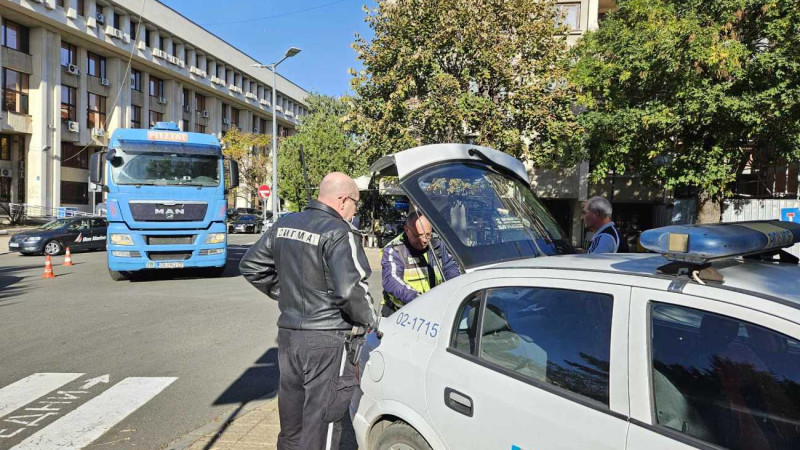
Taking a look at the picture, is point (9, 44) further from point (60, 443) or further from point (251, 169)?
point (60, 443)

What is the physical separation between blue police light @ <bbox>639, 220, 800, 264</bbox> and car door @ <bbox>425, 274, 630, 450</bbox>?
0.22m

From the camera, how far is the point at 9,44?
31.5m

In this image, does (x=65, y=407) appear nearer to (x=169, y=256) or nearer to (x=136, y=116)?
(x=169, y=256)

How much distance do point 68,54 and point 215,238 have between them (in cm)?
3274

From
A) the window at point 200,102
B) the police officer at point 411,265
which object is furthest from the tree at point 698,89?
the window at point 200,102

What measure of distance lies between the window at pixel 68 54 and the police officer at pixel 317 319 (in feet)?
133

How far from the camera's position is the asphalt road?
165 inches

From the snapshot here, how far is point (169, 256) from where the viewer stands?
448 inches

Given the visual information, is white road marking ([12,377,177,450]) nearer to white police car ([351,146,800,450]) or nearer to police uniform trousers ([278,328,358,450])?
police uniform trousers ([278,328,358,450])

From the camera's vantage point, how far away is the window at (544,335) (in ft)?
6.47

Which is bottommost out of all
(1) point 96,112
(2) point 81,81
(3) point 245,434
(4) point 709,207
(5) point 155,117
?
A: (3) point 245,434

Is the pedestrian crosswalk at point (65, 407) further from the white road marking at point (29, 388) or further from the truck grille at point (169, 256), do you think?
the truck grille at point (169, 256)

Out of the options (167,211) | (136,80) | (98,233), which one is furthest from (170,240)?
(136,80)

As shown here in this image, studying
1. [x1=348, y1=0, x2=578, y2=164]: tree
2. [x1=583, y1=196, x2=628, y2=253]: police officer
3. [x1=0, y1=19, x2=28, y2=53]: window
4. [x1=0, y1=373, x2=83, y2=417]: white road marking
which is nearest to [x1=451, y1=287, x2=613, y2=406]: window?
[x1=583, y1=196, x2=628, y2=253]: police officer
